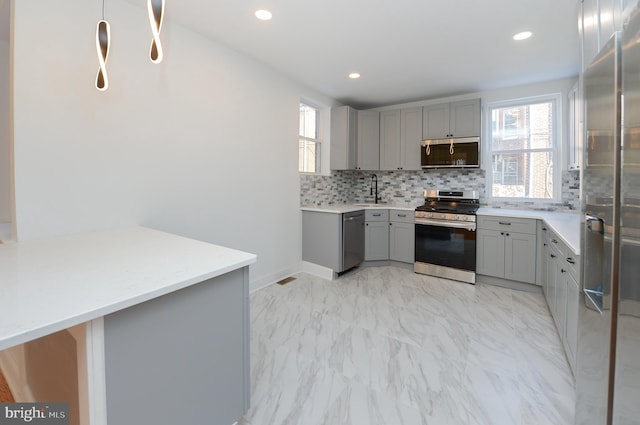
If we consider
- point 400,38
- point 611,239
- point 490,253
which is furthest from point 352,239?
point 611,239

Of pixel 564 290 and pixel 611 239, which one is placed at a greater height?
pixel 611 239

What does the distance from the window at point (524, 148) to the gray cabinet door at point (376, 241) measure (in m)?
1.63

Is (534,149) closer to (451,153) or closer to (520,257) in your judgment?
(451,153)

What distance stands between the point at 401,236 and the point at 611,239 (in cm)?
335

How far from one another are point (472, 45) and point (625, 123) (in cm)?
242

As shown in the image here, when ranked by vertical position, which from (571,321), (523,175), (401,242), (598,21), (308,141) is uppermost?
(308,141)

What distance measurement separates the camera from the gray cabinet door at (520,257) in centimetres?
334

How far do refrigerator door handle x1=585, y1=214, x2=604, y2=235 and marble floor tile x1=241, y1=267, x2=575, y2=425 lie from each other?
1112 mm

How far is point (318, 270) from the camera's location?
3953mm

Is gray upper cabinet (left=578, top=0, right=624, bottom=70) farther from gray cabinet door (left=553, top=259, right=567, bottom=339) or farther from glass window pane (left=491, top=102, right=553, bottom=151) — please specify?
glass window pane (left=491, top=102, right=553, bottom=151)

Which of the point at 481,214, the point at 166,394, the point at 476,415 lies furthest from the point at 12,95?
the point at 481,214

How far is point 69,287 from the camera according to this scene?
101cm

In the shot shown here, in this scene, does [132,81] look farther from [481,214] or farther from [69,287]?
[481,214]

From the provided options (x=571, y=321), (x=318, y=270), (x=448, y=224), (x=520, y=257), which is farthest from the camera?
(x=318, y=270)
